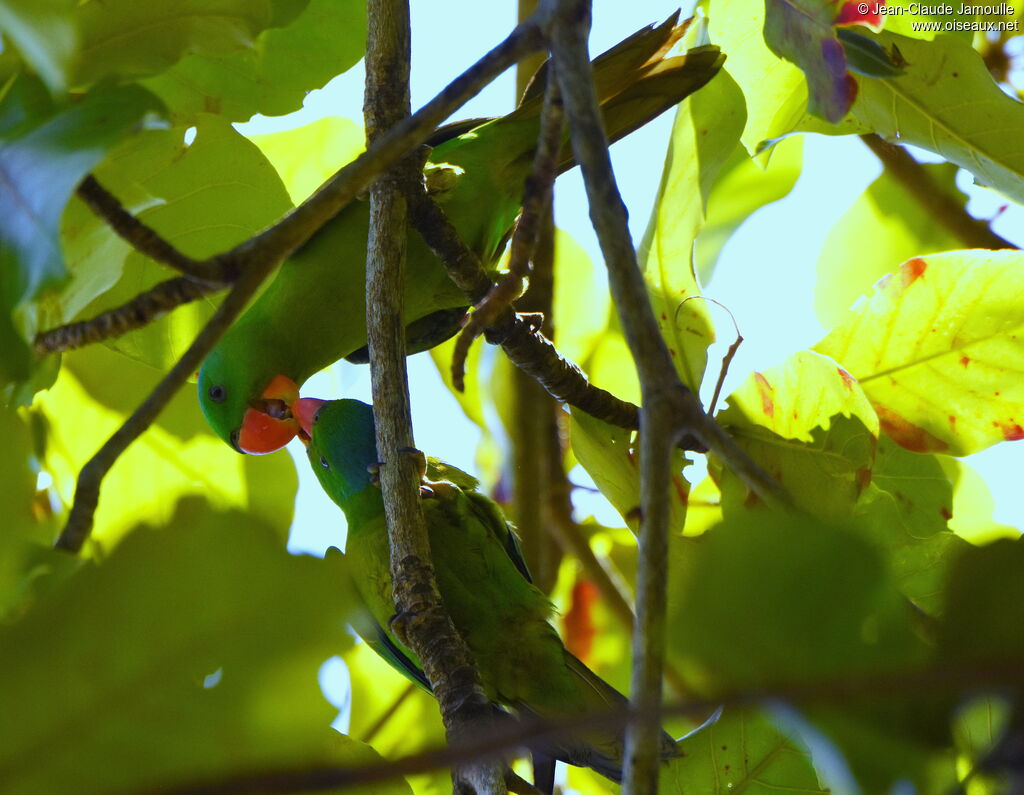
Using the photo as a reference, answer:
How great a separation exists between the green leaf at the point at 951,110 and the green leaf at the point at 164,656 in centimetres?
87

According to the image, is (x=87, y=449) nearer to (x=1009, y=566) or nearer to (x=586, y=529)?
(x=586, y=529)

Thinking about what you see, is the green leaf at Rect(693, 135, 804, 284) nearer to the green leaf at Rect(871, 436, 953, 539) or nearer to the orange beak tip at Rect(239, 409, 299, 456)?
the green leaf at Rect(871, 436, 953, 539)

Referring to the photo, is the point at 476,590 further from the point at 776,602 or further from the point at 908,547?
the point at 776,602

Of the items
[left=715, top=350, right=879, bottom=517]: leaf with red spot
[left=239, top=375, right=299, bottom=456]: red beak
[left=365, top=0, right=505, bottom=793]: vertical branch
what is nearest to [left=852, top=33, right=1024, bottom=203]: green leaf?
[left=715, top=350, right=879, bottom=517]: leaf with red spot

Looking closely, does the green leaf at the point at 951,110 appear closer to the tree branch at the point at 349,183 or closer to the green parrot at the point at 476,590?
the tree branch at the point at 349,183

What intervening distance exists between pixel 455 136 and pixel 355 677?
84 cm

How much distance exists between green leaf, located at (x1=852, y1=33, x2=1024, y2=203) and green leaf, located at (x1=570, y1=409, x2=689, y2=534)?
1.44ft

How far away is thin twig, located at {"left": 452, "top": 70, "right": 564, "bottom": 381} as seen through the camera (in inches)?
24.2

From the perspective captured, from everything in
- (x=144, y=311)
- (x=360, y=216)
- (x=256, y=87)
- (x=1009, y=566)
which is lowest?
(x=1009, y=566)

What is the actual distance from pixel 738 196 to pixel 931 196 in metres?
0.34

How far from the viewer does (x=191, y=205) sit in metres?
1.03

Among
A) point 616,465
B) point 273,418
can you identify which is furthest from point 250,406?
point 616,465

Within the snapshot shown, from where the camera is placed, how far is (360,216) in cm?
147

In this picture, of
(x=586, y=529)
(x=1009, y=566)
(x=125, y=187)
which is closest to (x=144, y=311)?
(x=125, y=187)
